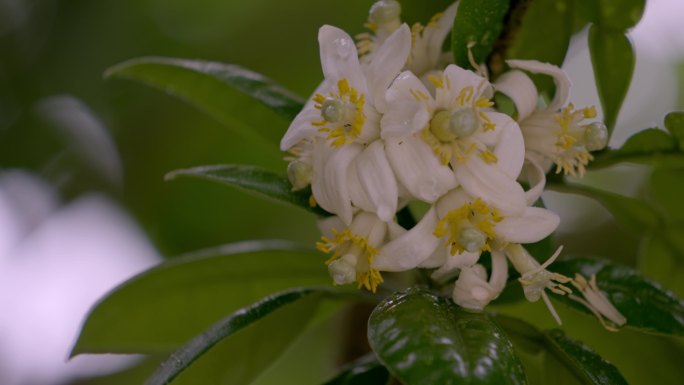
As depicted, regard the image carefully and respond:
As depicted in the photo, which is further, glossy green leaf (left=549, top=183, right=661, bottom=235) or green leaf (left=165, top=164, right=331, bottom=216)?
glossy green leaf (left=549, top=183, right=661, bottom=235)

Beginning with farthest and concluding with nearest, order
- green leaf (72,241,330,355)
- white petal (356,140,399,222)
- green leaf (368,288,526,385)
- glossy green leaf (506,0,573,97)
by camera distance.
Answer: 1. green leaf (72,241,330,355)
2. glossy green leaf (506,0,573,97)
3. white petal (356,140,399,222)
4. green leaf (368,288,526,385)

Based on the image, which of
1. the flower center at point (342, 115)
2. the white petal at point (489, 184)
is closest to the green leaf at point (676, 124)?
the white petal at point (489, 184)

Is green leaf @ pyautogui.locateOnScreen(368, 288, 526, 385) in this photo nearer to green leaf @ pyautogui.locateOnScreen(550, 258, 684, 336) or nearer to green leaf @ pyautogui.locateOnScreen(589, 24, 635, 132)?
green leaf @ pyautogui.locateOnScreen(550, 258, 684, 336)

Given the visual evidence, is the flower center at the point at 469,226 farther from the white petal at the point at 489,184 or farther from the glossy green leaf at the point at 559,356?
the glossy green leaf at the point at 559,356

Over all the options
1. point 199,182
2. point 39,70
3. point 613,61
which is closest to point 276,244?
point 613,61

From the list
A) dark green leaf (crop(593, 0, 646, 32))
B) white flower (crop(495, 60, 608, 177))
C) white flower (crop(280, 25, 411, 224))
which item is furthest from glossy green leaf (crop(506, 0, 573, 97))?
white flower (crop(280, 25, 411, 224))

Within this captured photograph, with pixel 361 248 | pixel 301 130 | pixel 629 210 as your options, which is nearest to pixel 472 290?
pixel 361 248
